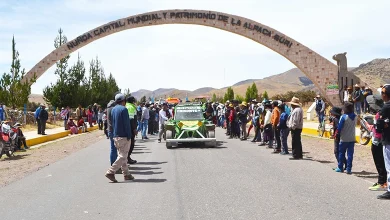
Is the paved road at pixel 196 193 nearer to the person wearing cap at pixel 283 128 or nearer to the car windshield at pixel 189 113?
the person wearing cap at pixel 283 128

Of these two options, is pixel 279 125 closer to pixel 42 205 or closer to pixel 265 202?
pixel 265 202

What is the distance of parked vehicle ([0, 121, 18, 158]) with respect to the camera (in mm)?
16250

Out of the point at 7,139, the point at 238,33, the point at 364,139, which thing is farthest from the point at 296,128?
the point at 238,33

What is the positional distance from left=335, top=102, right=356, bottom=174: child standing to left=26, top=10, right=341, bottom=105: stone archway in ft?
94.9

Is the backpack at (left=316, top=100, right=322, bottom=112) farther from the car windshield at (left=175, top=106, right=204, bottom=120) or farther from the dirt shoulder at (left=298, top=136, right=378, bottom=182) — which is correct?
the car windshield at (left=175, top=106, right=204, bottom=120)

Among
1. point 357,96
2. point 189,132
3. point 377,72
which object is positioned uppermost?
point 377,72

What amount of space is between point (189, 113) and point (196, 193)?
460 inches

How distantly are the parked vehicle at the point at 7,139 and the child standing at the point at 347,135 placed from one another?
1018 centimetres

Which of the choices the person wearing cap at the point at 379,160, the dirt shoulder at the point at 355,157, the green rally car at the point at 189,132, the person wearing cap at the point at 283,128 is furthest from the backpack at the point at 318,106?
the person wearing cap at the point at 379,160

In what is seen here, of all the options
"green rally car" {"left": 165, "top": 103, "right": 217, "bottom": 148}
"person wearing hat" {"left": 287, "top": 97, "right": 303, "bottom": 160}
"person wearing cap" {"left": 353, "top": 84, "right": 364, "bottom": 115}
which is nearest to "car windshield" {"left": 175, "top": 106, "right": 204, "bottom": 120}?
"green rally car" {"left": 165, "top": 103, "right": 217, "bottom": 148}

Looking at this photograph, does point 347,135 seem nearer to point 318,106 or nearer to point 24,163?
point 24,163

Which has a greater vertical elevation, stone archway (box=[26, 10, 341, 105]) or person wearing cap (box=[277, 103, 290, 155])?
stone archway (box=[26, 10, 341, 105])

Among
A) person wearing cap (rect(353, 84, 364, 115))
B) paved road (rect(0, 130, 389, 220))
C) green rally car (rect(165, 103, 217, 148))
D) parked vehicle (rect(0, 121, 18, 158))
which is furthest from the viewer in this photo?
person wearing cap (rect(353, 84, 364, 115))

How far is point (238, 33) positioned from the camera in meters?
45.4
